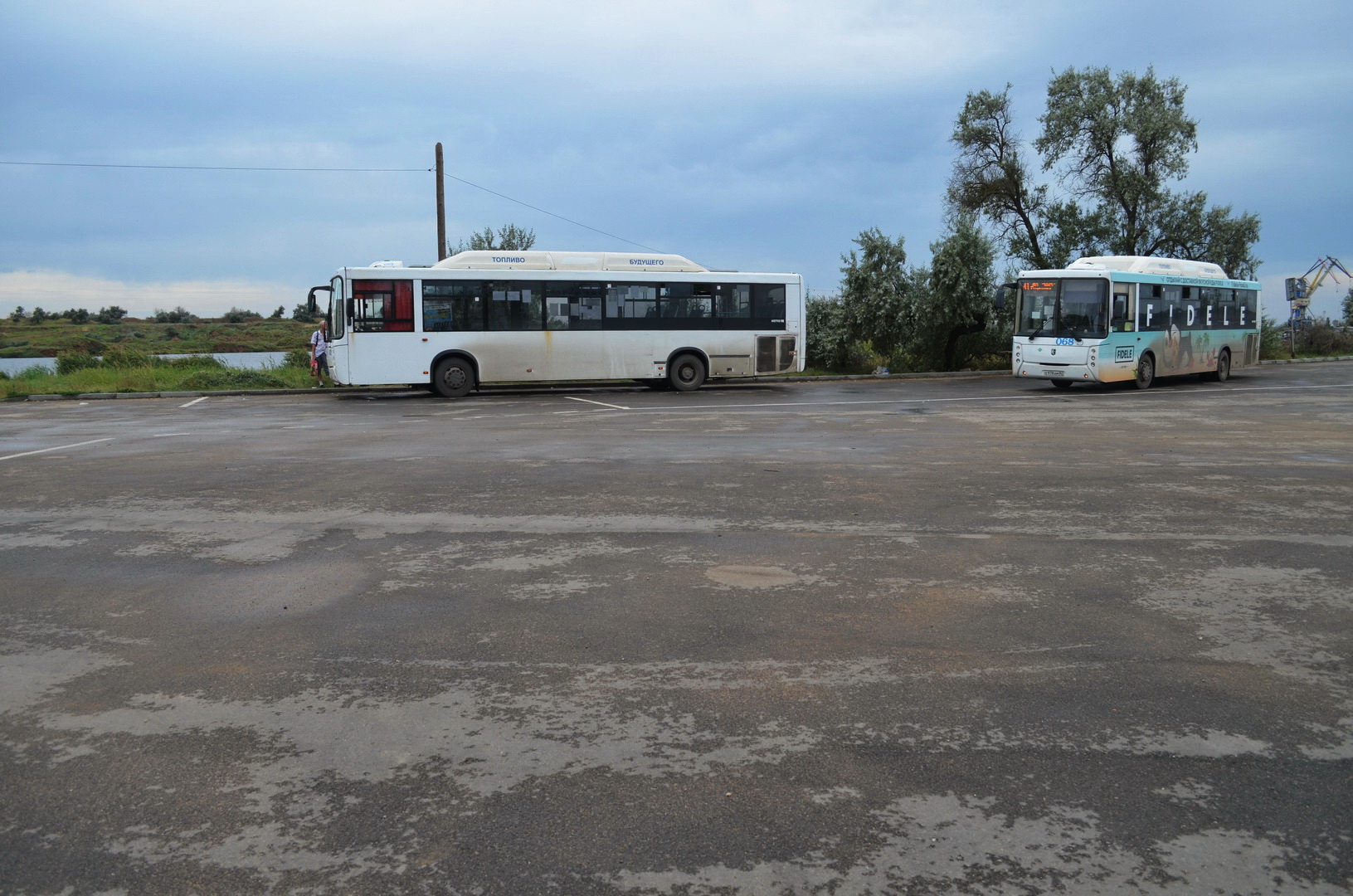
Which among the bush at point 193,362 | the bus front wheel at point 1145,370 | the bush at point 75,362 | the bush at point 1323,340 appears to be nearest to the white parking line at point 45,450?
the bush at point 193,362

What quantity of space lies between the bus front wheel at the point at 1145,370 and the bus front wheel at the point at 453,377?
56.4 ft

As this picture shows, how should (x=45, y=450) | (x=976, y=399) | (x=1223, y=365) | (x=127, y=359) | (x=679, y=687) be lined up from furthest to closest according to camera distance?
1. (x=127, y=359)
2. (x=1223, y=365)
3. (x=976, y=399)
4. (x=45, y=450)
5. (x=679, y=687)

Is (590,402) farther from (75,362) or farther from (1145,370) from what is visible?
(75,362)

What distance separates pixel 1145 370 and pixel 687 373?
12.0 meters

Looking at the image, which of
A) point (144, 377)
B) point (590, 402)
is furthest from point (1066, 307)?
point (144, 377)

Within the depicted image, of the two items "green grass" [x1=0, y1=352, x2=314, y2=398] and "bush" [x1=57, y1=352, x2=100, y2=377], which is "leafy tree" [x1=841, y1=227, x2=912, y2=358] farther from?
"bush" [x1=57, y1=352, x2=100, y2=377]

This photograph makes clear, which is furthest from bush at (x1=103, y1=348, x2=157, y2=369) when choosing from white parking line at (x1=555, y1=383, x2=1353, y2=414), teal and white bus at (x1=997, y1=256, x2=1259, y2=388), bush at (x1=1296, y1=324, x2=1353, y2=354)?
bush at (x1=1296, y1=324, x2=1353, y2=354)

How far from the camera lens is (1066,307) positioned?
991 inches

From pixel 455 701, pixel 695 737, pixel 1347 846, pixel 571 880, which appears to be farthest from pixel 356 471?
pixel 1347 846

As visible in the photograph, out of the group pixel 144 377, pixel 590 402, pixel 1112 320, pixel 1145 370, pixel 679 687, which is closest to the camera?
Result: pixel 679 687

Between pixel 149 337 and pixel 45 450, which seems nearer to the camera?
pixel 45 450

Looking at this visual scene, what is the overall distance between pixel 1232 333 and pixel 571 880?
108 ft

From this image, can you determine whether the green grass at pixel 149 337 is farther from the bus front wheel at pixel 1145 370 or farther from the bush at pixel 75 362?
the bus front wheel at pixel 1145 370

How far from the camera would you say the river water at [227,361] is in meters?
31.7
